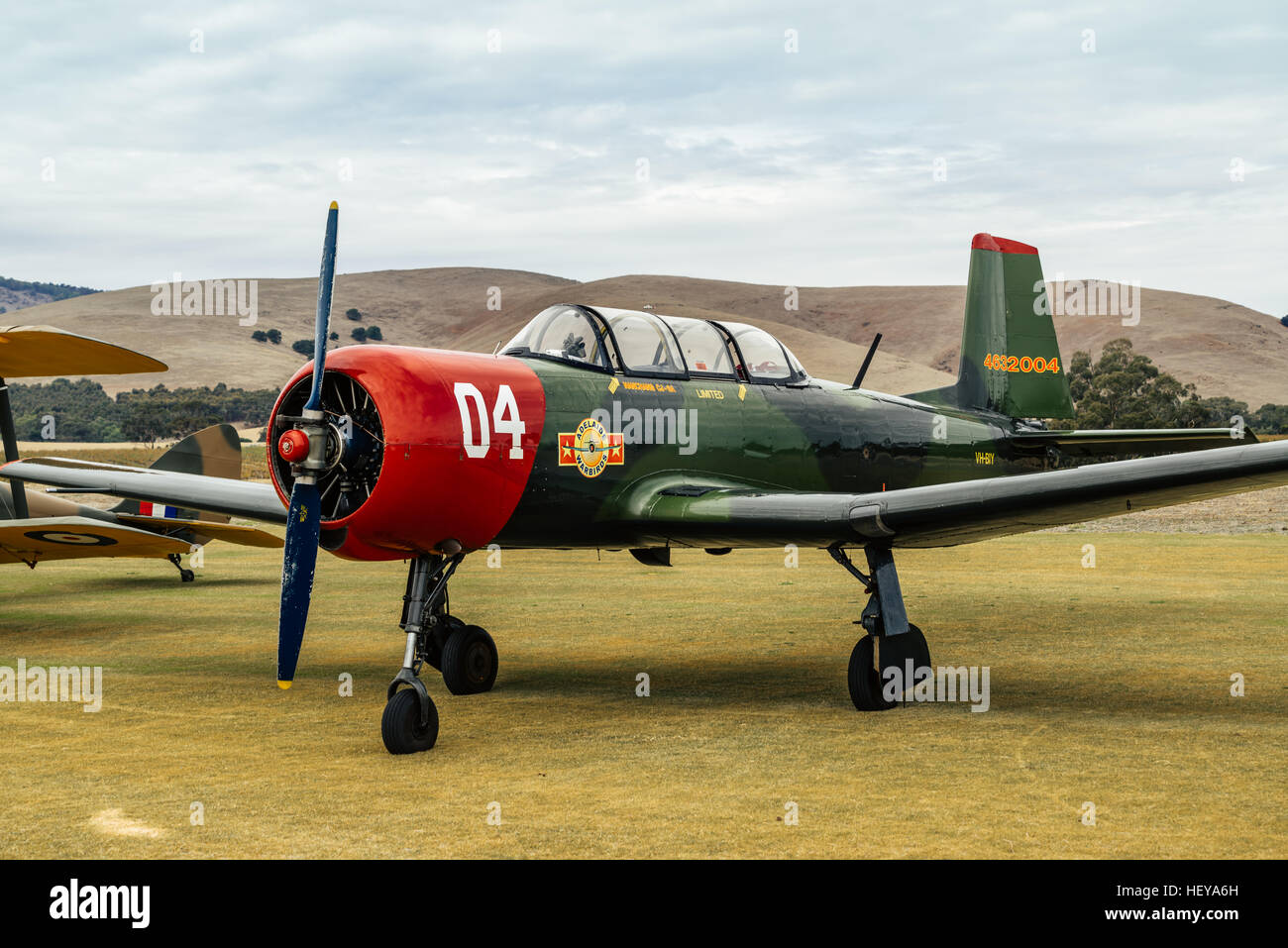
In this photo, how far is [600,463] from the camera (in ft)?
30.1

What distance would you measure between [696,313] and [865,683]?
10561 centimetres

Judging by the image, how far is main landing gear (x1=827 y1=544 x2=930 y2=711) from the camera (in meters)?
8.86

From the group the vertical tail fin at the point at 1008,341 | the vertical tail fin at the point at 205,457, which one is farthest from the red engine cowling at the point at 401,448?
the vertical tail fin at the point at 205,457

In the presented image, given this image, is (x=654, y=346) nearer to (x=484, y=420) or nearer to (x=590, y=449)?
(x=590, y=449)

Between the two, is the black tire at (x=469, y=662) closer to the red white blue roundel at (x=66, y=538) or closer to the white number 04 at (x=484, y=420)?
the white number 04 at (x=484, y=420)

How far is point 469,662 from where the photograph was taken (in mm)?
9766

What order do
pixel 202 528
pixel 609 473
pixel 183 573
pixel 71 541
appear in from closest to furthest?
pixel 609 473, pixel 71 541, pixel 202 528, pixel 183 573

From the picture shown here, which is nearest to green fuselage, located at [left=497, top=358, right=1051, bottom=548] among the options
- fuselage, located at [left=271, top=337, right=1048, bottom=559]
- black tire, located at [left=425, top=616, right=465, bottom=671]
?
fuselage, located at [left=271, top=337, right=1048, bottom=559]

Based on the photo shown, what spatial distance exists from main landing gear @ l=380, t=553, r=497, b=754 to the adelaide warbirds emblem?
1115mm

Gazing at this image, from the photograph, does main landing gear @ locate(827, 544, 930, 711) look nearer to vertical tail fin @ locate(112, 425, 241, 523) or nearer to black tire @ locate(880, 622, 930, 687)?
black tire @ locate(880, 622, 930, 687)

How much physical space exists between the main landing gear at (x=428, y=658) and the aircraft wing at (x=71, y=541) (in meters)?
5.09

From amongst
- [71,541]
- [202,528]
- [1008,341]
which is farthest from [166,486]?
[1008,341]
